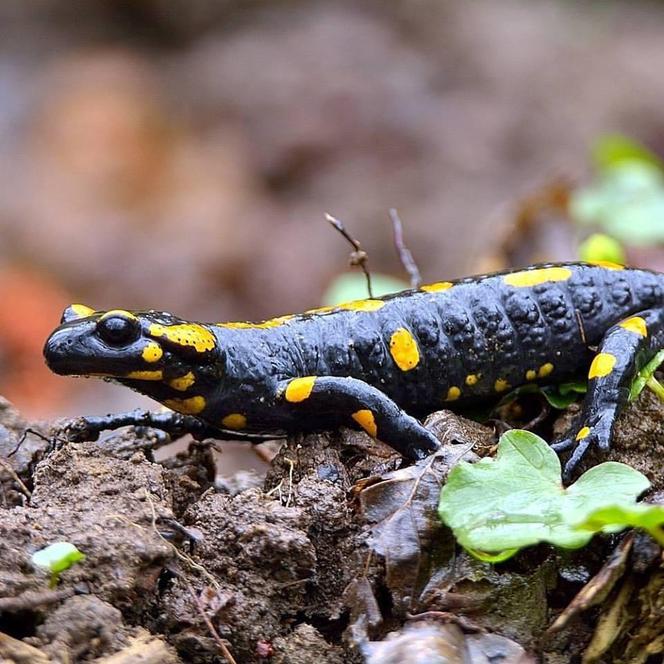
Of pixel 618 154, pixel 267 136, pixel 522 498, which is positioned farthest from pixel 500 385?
pixel 267 136

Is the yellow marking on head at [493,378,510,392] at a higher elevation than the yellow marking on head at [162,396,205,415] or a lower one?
lower

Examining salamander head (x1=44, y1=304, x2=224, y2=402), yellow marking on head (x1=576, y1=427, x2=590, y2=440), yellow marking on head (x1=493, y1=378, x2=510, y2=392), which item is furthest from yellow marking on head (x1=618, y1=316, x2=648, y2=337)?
salamander head (x1=44, y1=304, x2=224, y2=402)

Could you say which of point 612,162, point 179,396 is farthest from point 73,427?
point 612,162

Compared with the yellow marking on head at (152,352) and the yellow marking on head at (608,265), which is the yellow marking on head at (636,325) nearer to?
the yellow marking on head at (608,265)

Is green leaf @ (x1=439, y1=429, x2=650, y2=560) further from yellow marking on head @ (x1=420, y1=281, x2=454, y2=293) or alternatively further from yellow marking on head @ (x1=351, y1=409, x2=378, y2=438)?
yellow marking on head @ (x1=420, y1=281, x2=454, y2=293)

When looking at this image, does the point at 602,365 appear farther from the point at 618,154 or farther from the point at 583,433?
the point at 618,154

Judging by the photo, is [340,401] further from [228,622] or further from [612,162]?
[612,162]

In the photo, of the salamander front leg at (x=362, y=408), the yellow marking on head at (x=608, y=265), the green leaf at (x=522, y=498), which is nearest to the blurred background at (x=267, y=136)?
the yellow marking on head at (x=608, y=265)
